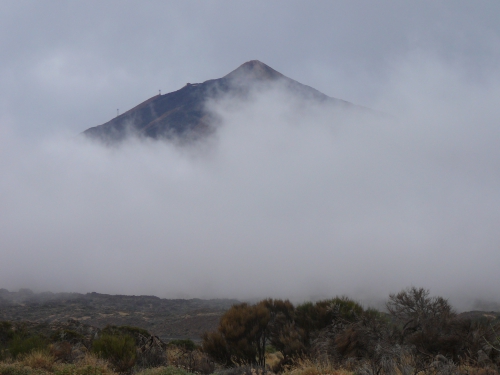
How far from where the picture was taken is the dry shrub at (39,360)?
12.4 metres

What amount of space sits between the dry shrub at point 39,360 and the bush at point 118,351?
→ 1.37 m

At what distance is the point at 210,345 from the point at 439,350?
7089mm

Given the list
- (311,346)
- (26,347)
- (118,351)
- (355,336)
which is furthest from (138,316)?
(355,336)

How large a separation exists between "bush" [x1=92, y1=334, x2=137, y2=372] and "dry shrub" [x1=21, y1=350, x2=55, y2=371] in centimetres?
137

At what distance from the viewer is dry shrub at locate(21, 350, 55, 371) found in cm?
1239

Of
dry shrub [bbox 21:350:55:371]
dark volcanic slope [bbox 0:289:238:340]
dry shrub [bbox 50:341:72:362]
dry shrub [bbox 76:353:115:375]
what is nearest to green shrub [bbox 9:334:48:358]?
dry shrub [bbox 50:341:72:362]

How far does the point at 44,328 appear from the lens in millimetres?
28109

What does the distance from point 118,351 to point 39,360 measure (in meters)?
2.27

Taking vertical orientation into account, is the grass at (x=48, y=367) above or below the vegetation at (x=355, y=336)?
below

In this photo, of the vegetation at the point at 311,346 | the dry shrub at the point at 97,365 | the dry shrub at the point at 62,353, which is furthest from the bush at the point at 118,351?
the dry shrub at the point at 62,353

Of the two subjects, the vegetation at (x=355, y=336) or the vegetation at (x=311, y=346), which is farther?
the vegetation at (x=355, y=336)

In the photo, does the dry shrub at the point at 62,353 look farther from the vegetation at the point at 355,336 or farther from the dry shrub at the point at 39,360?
the vegetation at the point at 355,336

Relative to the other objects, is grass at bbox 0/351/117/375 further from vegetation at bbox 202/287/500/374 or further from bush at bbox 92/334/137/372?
vegetation at bbox 202/287/500/374

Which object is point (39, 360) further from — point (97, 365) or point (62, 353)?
point (97, 365)
